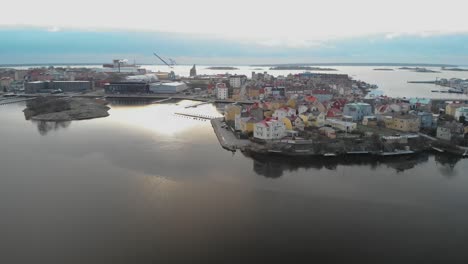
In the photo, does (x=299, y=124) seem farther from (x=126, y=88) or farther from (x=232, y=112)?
(x=126, y=88)

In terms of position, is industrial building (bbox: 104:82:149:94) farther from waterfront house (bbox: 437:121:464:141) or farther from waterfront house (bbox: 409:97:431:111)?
waterfront house (bbox: 437:121:464:141)

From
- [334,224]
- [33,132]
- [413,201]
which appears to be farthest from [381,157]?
[33,132]

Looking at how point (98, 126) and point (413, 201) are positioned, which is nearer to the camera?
point (413, 201)

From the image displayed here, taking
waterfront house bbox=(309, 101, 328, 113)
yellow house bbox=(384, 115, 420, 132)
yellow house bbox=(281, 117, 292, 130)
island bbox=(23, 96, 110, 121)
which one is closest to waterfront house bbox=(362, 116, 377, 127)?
yellow house bbox=(384, 115, 420, 132)

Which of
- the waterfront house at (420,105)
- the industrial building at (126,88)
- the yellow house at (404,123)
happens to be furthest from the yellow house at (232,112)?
the industrial building at (126,88)

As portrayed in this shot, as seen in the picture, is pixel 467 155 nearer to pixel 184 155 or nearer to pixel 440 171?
pixel 440 171

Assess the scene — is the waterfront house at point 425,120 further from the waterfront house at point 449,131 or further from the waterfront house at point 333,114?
the waterfront house at point 333,114
